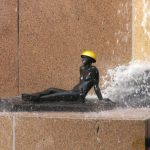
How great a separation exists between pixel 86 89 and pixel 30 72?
2.00 m

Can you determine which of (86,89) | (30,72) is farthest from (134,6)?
(86,89)

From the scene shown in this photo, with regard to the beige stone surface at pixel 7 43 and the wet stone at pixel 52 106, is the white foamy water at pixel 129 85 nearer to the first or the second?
the wet stone at pixel 52 106

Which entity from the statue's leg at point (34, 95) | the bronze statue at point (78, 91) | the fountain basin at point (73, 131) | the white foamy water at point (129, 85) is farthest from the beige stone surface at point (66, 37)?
the fountain basin at point (73, 131)

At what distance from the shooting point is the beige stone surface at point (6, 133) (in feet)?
16.1

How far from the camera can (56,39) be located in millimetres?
7305

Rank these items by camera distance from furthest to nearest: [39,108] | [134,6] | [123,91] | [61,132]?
[134,6]
[123,91]
[39,108]
[61,132]

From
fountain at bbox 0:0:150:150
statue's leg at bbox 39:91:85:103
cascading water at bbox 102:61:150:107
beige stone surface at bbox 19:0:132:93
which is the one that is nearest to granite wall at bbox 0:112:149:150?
statue's leg at bbox 39:91:85:103

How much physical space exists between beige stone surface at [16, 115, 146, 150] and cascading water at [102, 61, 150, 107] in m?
1.06

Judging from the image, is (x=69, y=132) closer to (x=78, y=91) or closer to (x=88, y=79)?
(x=78, y=91)

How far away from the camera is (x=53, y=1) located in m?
7.31

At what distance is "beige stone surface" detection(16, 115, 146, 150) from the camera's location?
4695 mm

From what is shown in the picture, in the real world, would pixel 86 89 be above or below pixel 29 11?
below

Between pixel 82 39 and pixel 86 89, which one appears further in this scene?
pixel 82 39

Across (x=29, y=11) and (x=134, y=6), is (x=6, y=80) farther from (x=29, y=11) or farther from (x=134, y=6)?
(x=134, y=6)
